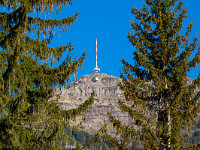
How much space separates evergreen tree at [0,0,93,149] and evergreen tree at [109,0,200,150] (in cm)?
256

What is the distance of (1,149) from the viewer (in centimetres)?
989

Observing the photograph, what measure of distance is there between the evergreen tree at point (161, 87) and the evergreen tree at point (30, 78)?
2.56 m

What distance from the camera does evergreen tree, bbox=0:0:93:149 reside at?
10055 mm

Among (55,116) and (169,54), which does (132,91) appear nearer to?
(169,54)

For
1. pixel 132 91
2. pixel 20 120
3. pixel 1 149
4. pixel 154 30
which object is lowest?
pixel 1 149

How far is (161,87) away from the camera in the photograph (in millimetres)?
14133

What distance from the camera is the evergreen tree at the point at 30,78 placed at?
1005 cm

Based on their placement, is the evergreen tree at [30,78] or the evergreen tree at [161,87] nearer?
the evergreen tree at [30,78]

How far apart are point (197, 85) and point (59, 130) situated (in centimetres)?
650

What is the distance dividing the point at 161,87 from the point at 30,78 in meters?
5.64

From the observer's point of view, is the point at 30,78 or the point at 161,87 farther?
the point at 161,87

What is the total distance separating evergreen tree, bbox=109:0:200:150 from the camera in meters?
13.7

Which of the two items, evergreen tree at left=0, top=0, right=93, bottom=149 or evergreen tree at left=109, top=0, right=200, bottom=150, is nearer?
evergreen tree at left=0, top=0, right=93, bottom=149

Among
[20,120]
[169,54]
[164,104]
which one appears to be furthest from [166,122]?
[20,120]
